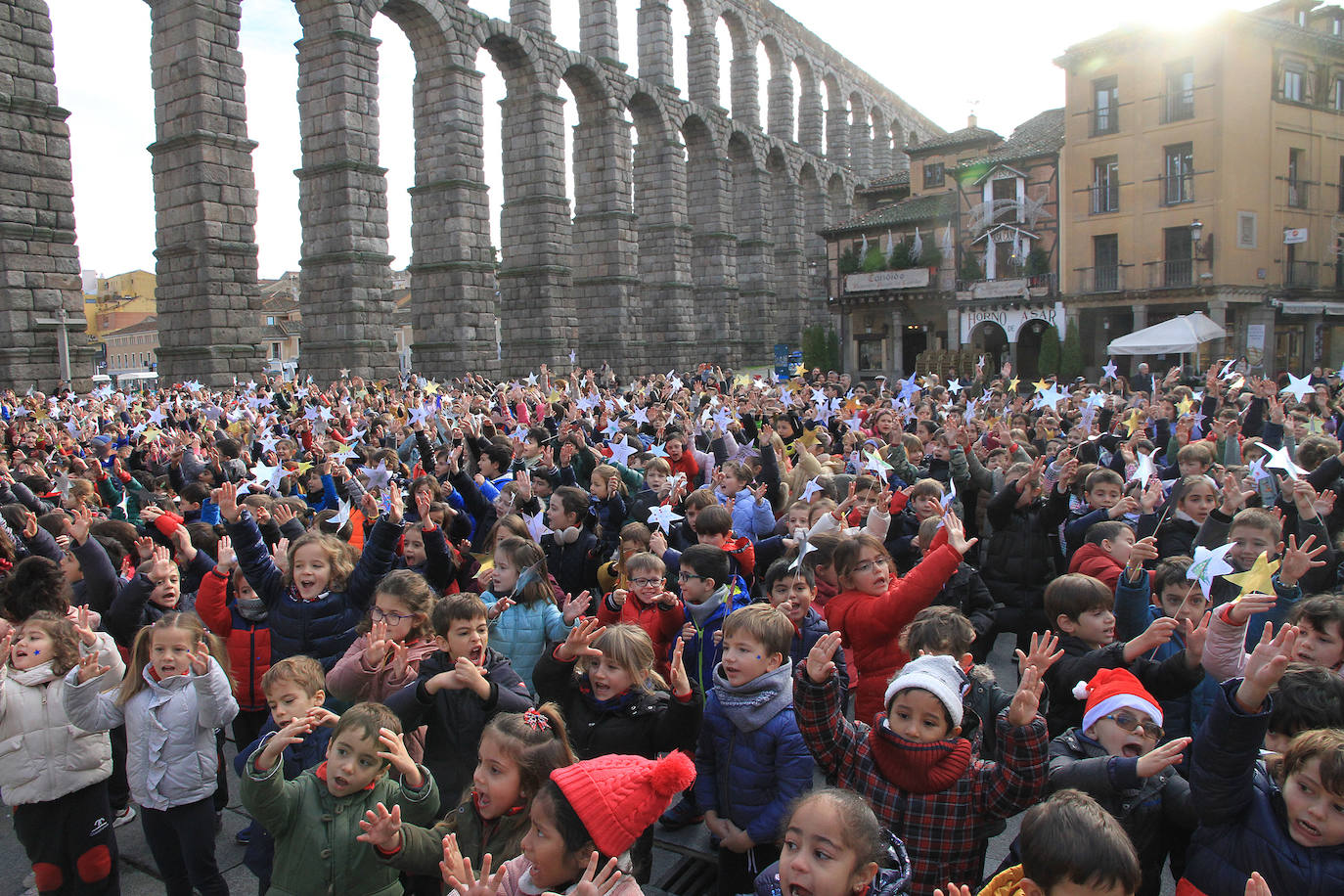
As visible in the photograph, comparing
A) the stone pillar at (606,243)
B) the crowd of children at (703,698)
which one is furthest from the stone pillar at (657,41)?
the crowd of children at (703,698)

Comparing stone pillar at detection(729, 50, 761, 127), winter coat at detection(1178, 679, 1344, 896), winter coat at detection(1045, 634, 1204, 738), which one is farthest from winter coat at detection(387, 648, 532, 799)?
stone pillar at detection(729, 50, 761, 127)

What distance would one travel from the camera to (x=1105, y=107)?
33062 mm

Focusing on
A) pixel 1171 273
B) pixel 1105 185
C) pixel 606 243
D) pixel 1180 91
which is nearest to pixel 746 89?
pixel 606 243

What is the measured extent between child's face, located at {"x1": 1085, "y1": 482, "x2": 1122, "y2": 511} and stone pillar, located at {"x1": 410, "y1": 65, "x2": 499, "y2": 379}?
2078 cm

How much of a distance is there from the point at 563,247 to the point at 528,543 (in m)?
24.6

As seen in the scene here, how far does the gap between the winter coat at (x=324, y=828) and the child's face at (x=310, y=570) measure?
149 cm

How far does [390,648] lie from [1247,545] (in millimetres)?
4077

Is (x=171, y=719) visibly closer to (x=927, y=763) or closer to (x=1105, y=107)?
(x=927, y=763)

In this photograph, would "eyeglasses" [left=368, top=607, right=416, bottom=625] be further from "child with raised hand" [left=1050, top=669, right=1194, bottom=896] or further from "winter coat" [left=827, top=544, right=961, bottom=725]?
"child with raised hand" [left=1050, top=669, right=1194, bottom=896]

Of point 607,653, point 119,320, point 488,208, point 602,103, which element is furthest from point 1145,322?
point 119,320

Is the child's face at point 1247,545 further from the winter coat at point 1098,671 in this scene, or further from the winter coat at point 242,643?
the winter coat at point 242,643

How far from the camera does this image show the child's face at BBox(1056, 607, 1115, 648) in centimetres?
396

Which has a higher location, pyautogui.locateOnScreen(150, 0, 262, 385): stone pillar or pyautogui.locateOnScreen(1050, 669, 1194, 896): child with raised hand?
pyautogui.locateOnScreen(150, 0, 262, 385): stone pillar

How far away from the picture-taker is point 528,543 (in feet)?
15.8
